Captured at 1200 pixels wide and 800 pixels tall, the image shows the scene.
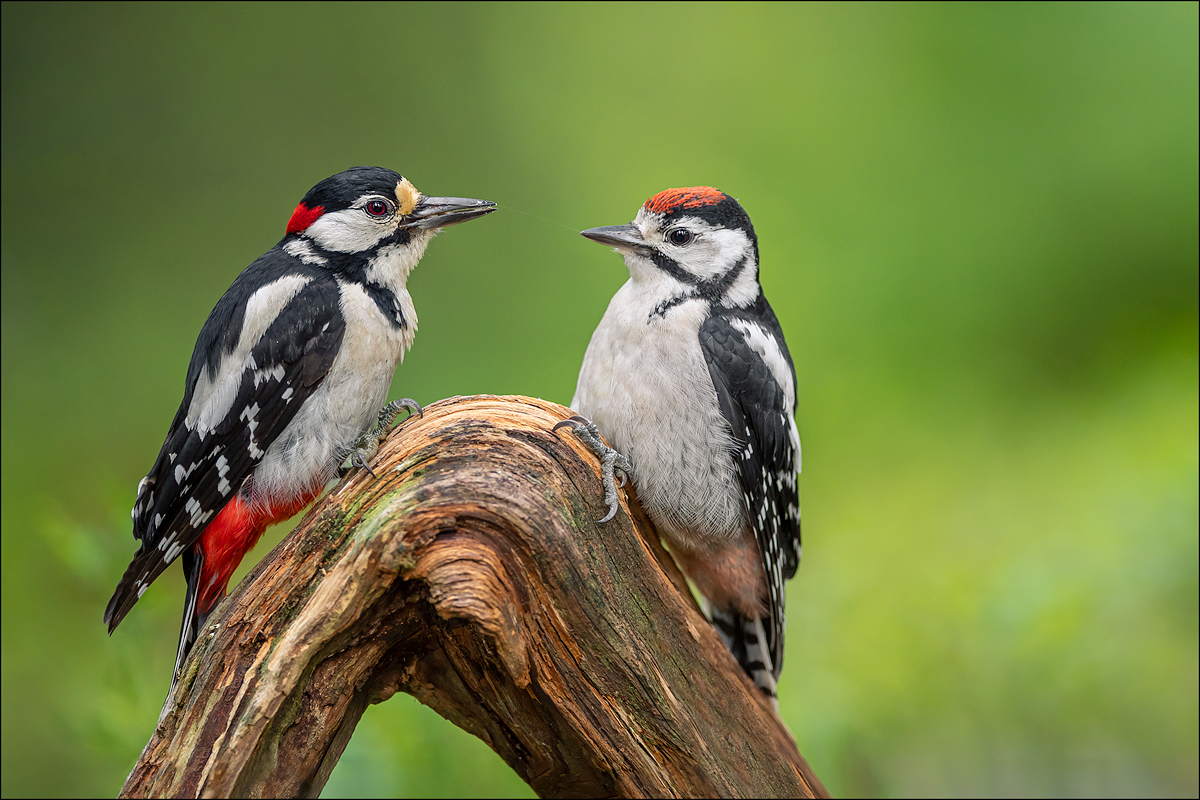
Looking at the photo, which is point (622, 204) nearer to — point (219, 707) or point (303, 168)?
point (303, 168)

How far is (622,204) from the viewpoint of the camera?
388 cm

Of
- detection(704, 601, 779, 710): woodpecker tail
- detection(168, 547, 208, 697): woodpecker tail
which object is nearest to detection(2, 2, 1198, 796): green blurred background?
detection(704, 601, 779, 710): woodpecker tail

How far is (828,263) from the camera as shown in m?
4.05

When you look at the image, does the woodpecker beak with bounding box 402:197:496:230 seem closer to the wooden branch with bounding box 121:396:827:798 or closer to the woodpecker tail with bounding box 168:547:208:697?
the wooden branch with bounding box 121:396:827:798

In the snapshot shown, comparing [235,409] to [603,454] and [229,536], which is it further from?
[603,454]

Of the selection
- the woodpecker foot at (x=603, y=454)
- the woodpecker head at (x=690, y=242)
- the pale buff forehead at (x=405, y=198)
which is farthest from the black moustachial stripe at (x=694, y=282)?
the pale buff forehead at (x=405, y=198)

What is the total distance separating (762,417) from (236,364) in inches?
45.0

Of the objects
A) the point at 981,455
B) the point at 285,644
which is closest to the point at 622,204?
the point at 981,455

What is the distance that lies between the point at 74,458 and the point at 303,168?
1499mm

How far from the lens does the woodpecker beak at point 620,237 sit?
206 centimetres

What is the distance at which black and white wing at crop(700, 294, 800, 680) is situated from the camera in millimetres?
2018

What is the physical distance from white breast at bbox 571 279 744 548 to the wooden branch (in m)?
0.24

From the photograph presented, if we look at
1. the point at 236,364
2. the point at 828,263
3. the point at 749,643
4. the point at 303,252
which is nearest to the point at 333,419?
the point at 236,364

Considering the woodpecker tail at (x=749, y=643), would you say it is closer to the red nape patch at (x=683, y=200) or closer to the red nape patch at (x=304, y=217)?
the red nape patch at (x=683, y=200)
